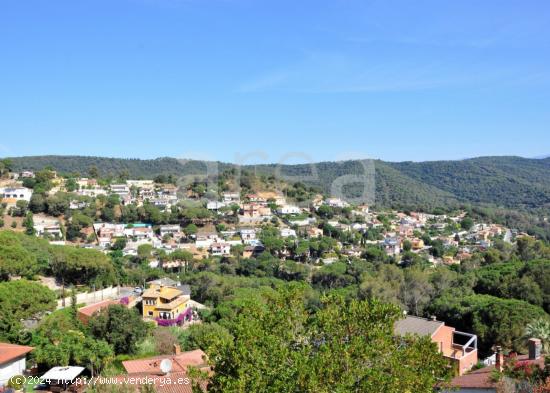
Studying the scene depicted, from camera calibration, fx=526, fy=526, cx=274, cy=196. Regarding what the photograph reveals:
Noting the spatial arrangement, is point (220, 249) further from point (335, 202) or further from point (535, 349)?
point (535, 349)

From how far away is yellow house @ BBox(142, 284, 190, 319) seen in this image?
23859 millimetres

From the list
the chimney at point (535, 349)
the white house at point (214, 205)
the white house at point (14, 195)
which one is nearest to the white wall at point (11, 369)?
the chimney at point (535, 349)

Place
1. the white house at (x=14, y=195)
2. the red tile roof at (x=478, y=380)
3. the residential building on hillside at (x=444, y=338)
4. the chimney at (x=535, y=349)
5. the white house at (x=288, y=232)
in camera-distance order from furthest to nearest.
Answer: the white house at (x=288, y=232) < the white house at (x=14, y=195) < the residential building on hillside at (x=444, y=338) < the chimney at (x=535, y=349) < the red tile roof at (x=478, y=380)

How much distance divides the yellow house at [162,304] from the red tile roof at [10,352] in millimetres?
10240

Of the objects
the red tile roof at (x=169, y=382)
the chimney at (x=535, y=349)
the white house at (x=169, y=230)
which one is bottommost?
the white house at (x=169, y=230)

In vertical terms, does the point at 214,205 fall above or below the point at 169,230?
above

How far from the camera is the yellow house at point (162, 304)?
23859 mm

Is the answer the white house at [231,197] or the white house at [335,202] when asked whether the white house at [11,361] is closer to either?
the white house at [231,197]

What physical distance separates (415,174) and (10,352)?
4072 inches

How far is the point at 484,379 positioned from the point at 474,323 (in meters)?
9.68

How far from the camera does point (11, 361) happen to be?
1307 centimetres

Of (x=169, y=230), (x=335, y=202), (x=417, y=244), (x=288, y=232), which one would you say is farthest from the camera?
(x=335, y=202)

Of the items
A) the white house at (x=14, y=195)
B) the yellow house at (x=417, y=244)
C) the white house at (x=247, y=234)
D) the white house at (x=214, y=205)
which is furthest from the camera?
the white house at (x=214, y=205)

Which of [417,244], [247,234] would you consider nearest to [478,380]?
[247,234]
